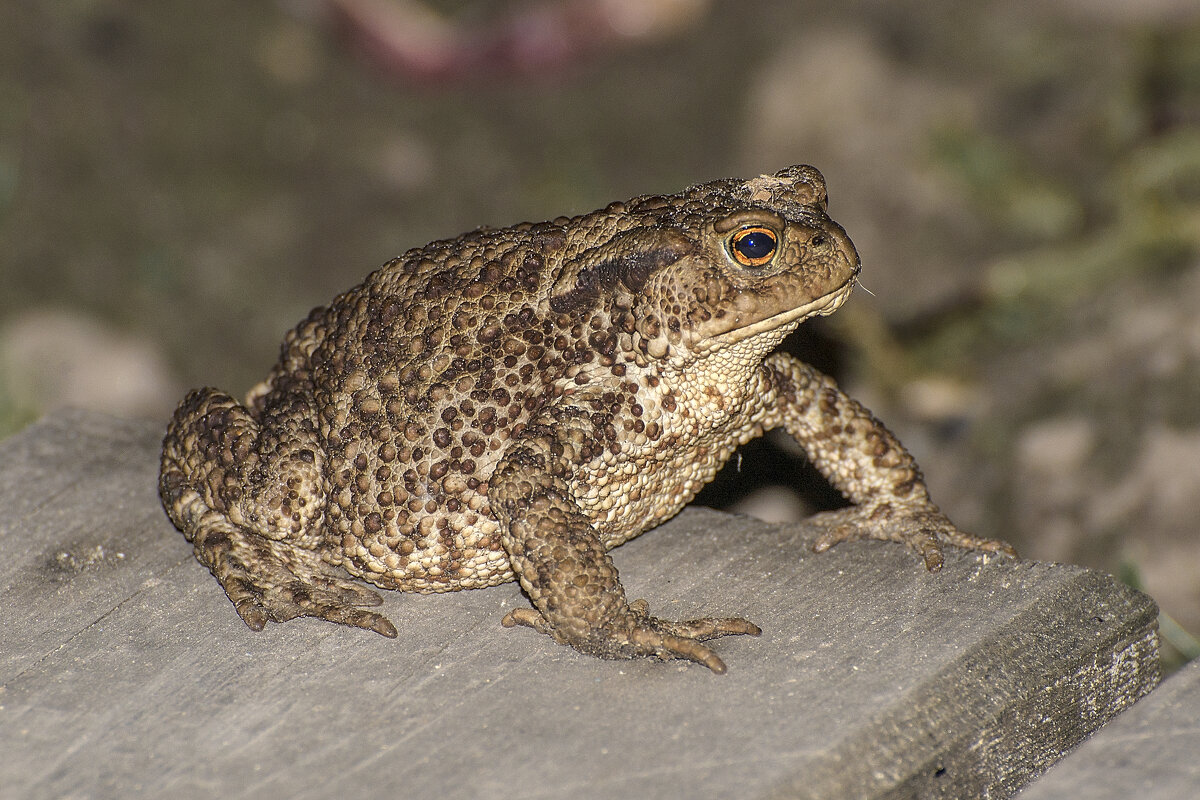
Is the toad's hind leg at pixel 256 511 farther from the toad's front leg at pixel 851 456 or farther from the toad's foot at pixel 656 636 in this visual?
the toad's front leg at pixel 851 456

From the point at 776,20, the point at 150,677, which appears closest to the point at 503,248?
the point at 150,677

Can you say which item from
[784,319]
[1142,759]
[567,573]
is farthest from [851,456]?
[1142,759]

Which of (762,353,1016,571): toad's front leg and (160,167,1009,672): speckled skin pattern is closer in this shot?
(160,167,1009,672): speckled skin pattern

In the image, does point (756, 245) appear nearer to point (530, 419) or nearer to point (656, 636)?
point (530, 419)

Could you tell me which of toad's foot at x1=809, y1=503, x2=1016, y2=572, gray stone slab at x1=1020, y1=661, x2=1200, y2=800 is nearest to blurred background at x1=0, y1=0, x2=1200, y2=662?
toad's foot at x1=809, y1=503, x2=1016, y2=572

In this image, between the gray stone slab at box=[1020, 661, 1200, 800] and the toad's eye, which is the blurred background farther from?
the gray stone slab at box=[1020, 661, 1200, 800]

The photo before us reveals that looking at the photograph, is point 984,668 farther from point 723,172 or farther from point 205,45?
point 205,45

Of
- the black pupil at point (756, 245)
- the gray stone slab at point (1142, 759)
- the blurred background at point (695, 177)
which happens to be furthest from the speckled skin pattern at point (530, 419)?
the blurred background at point (695, 177)
